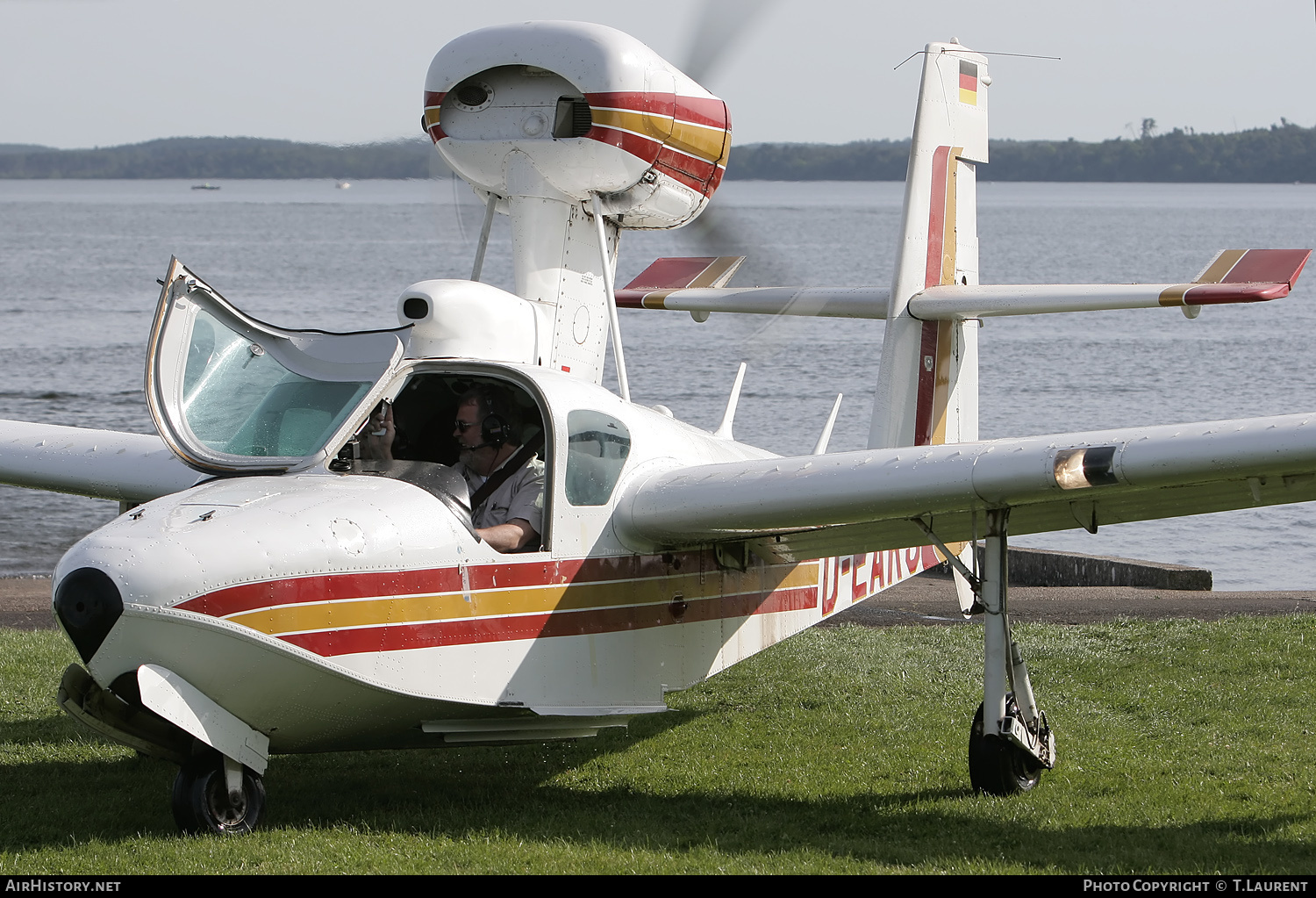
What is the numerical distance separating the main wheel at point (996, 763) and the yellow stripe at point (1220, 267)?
9.57ft

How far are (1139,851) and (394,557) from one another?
3.79 meters

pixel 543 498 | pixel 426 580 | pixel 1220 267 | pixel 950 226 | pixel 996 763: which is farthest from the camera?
pixel 950 226

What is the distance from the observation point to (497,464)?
7719mm

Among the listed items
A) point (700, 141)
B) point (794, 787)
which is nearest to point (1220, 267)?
point (700, 141)

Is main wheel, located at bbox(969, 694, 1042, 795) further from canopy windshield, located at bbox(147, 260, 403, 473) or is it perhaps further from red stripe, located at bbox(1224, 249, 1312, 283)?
canopy windshield, located at bbox(147, 260, 403, 473)

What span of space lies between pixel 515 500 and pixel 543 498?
238 millimetres

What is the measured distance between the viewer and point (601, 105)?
8102 mm

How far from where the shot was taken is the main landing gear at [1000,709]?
7.65m

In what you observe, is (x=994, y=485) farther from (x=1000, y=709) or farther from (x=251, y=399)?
(x=251, y=399)

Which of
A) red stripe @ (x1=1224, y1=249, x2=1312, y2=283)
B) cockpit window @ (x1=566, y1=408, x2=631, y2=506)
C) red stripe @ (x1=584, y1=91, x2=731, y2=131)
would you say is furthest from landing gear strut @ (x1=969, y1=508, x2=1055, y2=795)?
red stripe @ (x1=584, y1=91, x2=731, y2=131)

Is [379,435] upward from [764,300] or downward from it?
downward

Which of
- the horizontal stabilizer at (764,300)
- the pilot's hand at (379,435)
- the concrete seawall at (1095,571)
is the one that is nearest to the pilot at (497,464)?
the pilot's hand at (379,435)

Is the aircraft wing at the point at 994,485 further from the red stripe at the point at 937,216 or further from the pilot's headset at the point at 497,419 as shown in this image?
the red stripe at the point at 937,216

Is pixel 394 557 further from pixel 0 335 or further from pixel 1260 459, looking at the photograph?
pixel 0 335
